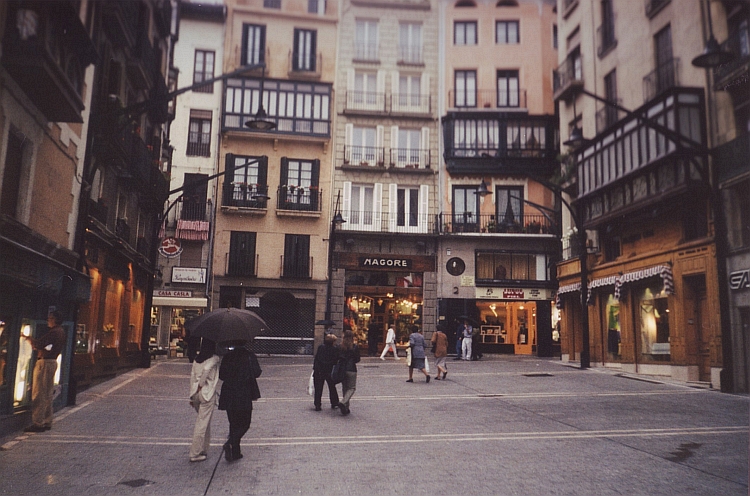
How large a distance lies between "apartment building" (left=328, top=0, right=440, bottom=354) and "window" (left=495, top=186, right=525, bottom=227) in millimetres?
3699

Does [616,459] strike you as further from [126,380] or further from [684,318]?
[126,380]

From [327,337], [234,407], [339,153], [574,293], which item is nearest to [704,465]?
[234,407]

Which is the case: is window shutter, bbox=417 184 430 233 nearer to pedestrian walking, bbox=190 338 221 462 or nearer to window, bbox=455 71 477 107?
window, bbox=455 71 477 107

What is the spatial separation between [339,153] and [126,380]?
19.8 metres

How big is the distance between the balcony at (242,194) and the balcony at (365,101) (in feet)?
23.0

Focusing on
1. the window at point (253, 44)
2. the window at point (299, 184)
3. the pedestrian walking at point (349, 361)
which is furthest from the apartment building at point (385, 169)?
the pedestrian walking at point (349, 361)

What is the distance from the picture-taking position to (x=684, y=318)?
18.8 meters

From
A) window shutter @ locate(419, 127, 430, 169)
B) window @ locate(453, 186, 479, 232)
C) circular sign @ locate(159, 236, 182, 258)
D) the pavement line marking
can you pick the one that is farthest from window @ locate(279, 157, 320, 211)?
the pavement line marking

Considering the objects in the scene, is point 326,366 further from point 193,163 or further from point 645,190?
point 193,163

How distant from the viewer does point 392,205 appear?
1339 inches

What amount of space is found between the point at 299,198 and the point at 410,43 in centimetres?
1157

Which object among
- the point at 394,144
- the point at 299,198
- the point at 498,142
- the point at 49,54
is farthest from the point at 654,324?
the point at 49,54

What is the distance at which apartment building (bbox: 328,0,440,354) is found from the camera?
3325 centimetres

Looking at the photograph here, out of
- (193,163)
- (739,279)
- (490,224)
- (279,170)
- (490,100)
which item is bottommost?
(739,279)
